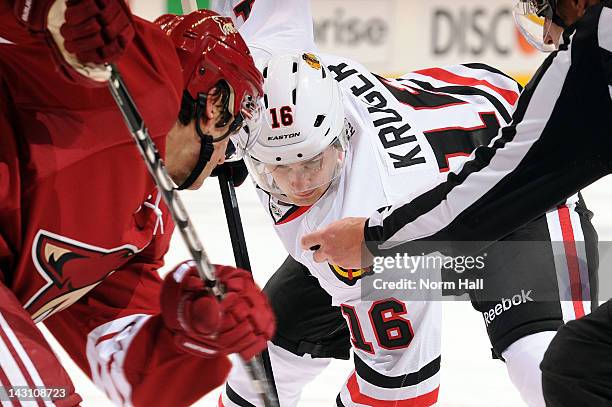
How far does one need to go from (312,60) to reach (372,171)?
1.11 ft

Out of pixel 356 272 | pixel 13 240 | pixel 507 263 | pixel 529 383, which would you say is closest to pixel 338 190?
pixel 356 272

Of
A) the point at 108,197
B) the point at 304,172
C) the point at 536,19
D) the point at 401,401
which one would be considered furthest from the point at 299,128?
the point at 108,197

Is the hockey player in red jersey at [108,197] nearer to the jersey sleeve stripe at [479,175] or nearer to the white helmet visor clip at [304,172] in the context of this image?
the jersey sleeve stripe at [479,175]

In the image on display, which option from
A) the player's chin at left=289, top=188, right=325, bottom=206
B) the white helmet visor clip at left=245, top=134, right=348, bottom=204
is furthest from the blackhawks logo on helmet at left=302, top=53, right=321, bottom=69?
the player's chin at left=289, top=188, right=325, bottom=206

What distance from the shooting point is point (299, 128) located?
2.52m

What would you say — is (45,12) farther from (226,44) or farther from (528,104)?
(528,104)

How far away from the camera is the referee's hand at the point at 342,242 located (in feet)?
7.22

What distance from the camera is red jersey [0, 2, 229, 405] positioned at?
1.58 metres

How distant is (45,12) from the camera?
1.50 metres

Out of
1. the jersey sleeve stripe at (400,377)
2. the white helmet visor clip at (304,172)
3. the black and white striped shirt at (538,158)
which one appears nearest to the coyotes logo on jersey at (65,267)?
the black and white striped shirt at (538,158)

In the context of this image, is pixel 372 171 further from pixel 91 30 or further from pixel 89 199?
pixel 91 30

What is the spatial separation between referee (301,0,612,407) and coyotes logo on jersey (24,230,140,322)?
625 mm

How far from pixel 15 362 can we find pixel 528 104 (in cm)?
101

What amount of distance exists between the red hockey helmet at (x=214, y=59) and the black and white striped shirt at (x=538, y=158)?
0.42 meters
